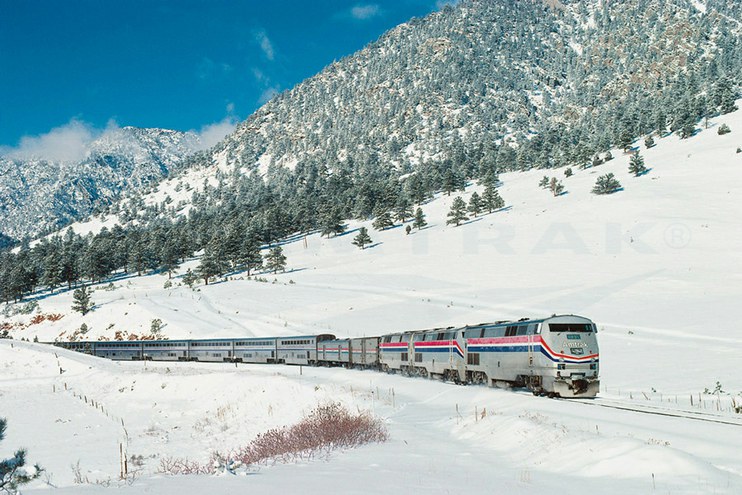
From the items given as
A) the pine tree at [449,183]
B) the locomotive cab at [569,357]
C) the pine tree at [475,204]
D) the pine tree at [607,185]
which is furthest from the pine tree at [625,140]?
the locomotive cab at [569,357]

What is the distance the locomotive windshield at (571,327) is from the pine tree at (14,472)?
67.4 ft

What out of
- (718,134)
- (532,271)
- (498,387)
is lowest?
(498,387)

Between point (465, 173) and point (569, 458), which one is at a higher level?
point (465, 173)

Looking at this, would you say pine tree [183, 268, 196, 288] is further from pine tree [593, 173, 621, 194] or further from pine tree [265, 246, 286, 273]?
pine tree [593, 173, 621, 194]

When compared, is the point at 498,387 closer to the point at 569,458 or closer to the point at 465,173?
the point at 569,458

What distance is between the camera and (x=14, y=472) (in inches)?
335

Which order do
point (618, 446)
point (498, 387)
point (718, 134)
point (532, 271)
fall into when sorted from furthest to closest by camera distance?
1. point (718, 134)
2. point (532, 271)
3. point (498, 387)
4. point (618, 446)

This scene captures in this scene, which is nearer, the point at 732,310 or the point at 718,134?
the point at 732,310

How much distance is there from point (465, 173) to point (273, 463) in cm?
15925

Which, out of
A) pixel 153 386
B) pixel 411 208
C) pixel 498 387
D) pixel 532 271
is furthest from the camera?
pixel 411 208

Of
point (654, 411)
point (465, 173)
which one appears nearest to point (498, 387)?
point (654, 411)

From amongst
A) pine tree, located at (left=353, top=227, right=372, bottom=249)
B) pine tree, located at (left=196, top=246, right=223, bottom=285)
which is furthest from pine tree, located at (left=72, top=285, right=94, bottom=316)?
pine tree, located at (left=353, top=227, right=372, bottom=249)

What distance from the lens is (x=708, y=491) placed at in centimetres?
810

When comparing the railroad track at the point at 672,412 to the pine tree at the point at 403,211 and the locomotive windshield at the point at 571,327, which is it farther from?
the pine tree at the point at 403,211
